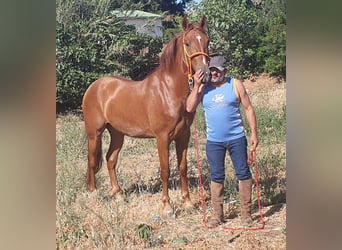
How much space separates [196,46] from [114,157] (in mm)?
761

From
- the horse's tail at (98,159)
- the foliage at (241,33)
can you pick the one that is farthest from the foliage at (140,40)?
the horse's tail at (98,159)

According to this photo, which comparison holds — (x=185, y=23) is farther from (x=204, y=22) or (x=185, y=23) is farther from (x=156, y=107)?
(x=156, y=107)

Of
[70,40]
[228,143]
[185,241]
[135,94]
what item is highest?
[70,40]

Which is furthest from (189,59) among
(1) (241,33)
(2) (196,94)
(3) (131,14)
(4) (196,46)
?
(3) (131,14)

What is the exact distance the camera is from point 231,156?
2.81 m

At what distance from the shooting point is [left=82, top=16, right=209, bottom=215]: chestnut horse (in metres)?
2.79

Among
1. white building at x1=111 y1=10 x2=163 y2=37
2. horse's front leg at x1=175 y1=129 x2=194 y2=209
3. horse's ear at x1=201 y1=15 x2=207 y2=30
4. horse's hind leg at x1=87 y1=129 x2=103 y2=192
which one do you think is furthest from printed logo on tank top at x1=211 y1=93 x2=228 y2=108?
horse's hind leg at x1=87 y1=129 x2=103 y2=192

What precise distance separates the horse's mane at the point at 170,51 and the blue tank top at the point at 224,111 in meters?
0.25

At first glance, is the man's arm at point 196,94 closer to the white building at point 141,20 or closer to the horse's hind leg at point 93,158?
Result: the white building at point 141,20

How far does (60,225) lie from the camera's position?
2.89 m

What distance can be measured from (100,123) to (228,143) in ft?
2.39

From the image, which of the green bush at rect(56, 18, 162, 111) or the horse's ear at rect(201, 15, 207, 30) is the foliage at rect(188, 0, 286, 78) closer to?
the horse's ear at rect(201, 15, 207, 30)
